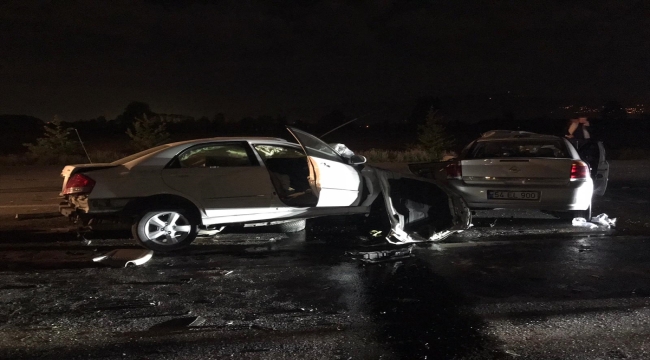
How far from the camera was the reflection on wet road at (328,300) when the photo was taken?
3818 mm

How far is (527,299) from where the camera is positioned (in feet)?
15.9

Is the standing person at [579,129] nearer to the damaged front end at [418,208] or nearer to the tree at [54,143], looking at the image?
the damaged front end at [418,208]

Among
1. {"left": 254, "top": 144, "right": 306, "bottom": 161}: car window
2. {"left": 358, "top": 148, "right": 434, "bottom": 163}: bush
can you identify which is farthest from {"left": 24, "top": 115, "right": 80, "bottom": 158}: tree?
{"left": 254, "top": 144, "right": 306, "bottom": 161}: car window

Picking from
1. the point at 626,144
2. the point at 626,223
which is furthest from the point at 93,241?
the point at 626,144

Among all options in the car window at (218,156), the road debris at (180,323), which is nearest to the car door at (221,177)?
the car window at (218,156)

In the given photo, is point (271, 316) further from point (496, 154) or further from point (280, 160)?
point (496, 154)

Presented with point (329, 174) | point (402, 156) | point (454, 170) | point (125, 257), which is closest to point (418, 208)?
point (454, 170)

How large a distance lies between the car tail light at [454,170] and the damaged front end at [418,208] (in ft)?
3.12

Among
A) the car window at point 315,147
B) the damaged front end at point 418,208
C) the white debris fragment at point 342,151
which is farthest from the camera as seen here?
the white debris fragment at point 342,151

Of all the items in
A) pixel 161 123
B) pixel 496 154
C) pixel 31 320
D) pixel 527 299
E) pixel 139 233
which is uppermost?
pixel 161 123

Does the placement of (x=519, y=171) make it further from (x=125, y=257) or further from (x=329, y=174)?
(x=125, y=257)

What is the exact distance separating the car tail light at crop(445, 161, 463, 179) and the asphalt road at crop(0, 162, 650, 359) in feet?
3.29

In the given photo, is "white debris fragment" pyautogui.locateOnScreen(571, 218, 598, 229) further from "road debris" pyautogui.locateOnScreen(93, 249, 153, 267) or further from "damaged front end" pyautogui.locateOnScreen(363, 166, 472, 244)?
"road debris" pyautogui.locateOnScreen(93, 249, 153, 267)

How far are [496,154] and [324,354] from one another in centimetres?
572
